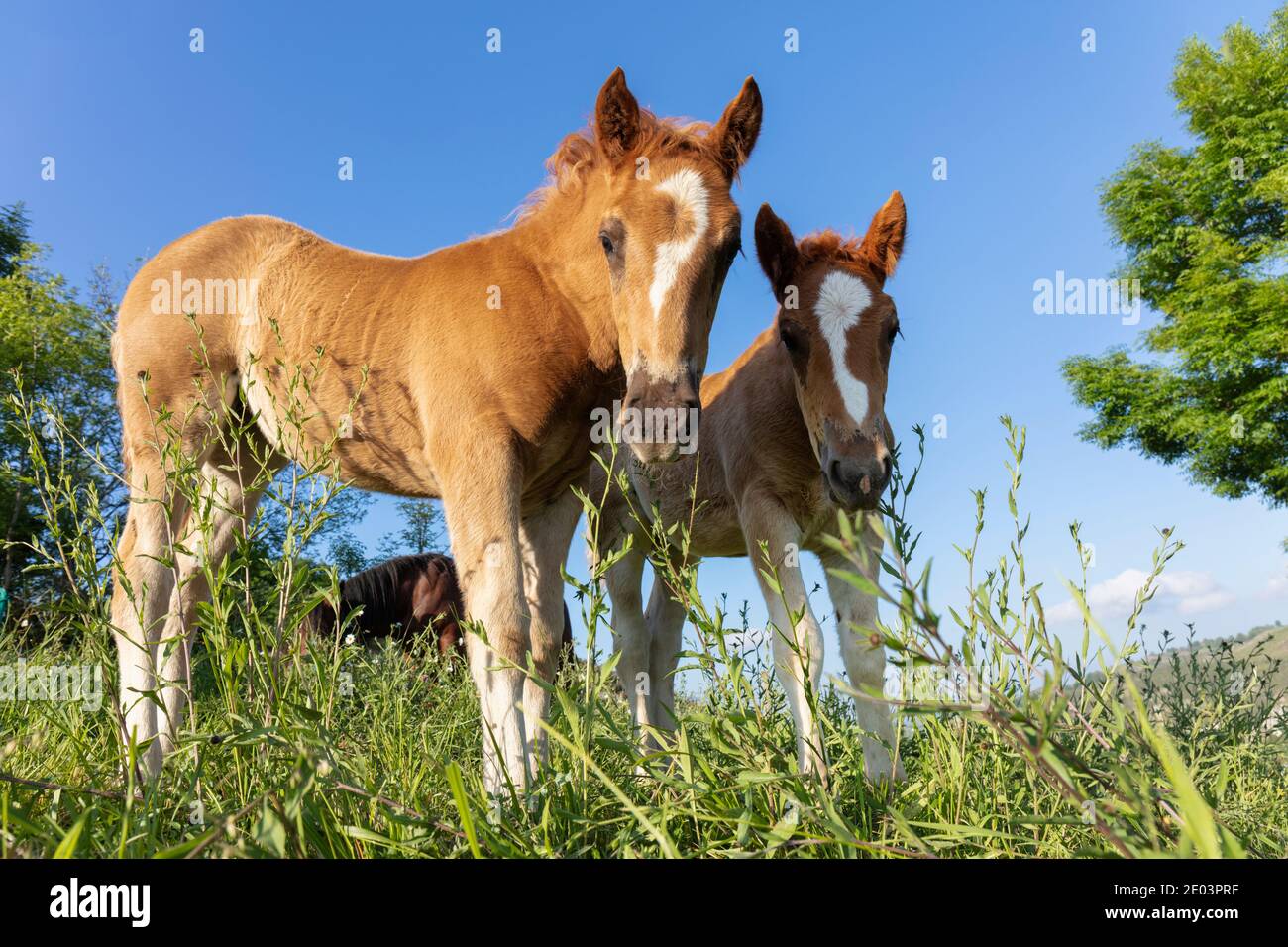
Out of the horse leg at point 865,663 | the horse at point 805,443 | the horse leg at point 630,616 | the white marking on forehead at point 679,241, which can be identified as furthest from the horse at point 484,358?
the horse leg at point 630,616

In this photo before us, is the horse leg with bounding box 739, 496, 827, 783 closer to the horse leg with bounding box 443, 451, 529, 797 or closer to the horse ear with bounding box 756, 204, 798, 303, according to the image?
the horse leg with bounding box 443, 451, 529, 797

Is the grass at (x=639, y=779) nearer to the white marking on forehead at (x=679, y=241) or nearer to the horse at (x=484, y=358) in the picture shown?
the horse at (x=484, y=358)

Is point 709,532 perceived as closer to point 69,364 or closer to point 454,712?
point 454,712

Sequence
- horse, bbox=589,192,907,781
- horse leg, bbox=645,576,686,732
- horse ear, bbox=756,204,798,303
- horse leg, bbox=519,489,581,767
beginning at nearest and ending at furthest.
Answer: horse leg, bbox=519,489,581,767, horse, bbox=589,192,907,781, horse ear, bbox=756,204,798,303, horse leg, bbox=645,576,686,732

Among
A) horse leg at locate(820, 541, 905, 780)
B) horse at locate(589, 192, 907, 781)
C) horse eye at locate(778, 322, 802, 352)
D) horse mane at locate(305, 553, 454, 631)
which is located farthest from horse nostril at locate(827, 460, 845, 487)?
horse mane at locate(305, 553, 454, 631)

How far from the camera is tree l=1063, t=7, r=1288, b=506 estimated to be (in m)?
20.3

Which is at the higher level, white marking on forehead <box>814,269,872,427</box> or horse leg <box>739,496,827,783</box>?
white marking on forehead <box>814,269,872,427</box>

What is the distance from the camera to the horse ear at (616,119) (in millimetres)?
3191

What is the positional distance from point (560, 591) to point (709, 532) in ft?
6.16

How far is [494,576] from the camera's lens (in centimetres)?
277

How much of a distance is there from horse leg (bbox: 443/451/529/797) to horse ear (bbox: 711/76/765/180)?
1611 mm

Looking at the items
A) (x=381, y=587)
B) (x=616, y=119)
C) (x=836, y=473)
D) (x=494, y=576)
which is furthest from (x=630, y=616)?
(x=381, y=587)

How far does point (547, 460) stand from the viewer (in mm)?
3215
